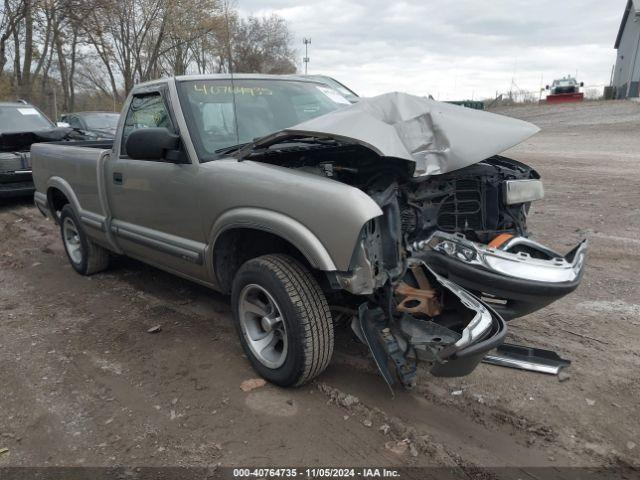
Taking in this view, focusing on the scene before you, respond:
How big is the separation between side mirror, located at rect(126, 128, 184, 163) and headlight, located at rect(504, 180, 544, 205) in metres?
2.30

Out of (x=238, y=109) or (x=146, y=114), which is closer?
(x=238, y=109)

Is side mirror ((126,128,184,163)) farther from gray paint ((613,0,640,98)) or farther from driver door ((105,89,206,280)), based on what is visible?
gray paint ((613,0,640,98))

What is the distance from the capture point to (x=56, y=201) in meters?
5.91

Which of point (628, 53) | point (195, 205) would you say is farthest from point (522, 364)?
point (628, 53)

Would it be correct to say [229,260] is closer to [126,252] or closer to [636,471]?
[126,252]

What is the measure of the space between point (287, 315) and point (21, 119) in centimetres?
980

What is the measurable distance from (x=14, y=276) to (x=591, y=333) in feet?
18.9

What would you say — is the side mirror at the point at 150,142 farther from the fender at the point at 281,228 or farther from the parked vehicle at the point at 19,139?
the parked vehicle at the point at 19,139

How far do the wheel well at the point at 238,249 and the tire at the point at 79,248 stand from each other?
2.44 metres

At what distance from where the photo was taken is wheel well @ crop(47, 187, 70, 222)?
5742 millimetres

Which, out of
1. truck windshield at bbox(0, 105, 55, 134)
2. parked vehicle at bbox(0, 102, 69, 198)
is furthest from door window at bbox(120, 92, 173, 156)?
truck windshield at bbox(0, 105, 55, 134)

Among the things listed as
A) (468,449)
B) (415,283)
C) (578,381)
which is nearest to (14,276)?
(415,283)

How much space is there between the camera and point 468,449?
8.41 feet

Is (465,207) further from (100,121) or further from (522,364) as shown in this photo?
(100,121)
